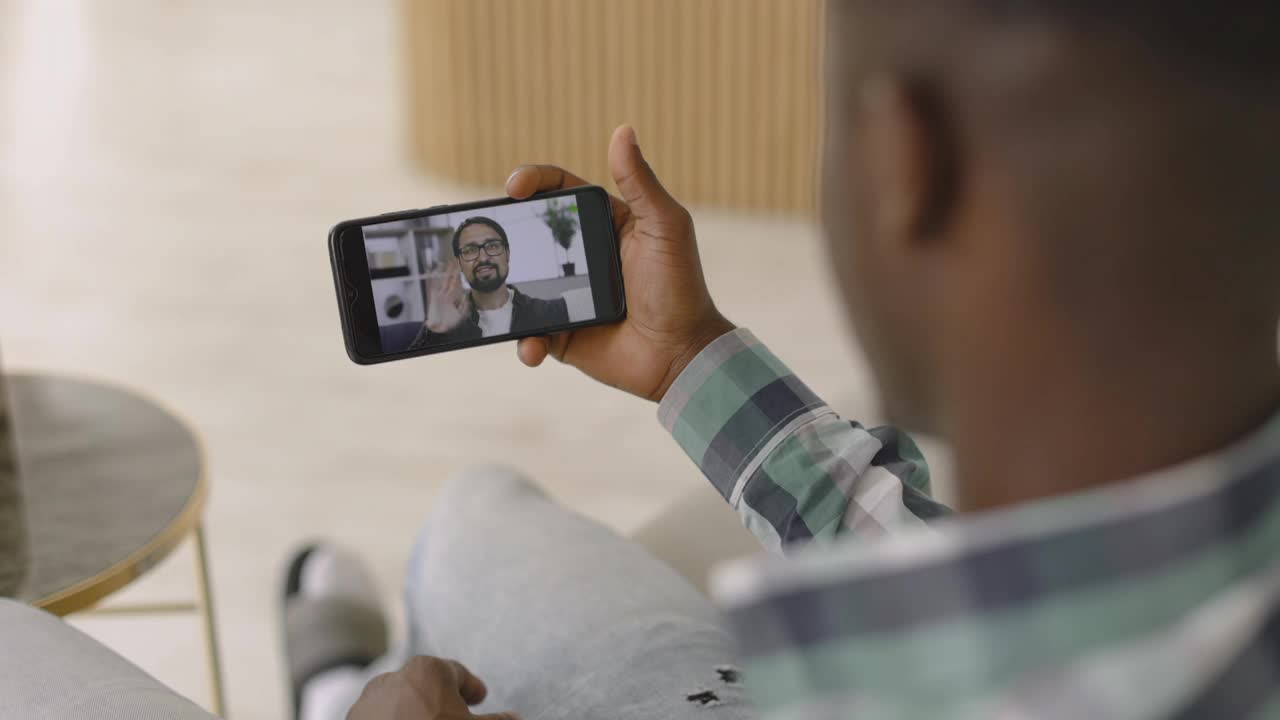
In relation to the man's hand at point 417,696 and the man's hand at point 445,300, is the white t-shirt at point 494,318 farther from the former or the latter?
the man's hand at point 417,696

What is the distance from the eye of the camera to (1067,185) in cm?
42

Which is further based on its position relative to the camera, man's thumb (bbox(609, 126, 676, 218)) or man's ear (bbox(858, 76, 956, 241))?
man's thumb (bbox(609, 126, 676, 218))

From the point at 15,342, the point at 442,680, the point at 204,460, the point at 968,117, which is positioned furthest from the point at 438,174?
the point at 968,117

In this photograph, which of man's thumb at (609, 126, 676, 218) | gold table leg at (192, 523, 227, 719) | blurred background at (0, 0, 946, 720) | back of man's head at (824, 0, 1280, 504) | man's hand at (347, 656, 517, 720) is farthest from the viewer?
blurred background at (0, 0, 946, 720)

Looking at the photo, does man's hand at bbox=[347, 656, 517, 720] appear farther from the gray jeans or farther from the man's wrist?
the man's wrist

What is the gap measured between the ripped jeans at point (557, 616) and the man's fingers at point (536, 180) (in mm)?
297

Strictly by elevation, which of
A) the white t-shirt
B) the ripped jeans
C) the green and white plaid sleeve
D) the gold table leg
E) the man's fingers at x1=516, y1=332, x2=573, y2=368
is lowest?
the gold table leg

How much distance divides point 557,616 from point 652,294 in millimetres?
257

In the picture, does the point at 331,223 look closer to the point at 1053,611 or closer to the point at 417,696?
the point at 417,696

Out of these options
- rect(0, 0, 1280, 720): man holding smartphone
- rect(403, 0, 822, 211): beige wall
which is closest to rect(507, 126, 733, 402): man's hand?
rect(0, 0, 1280, 720): man holding smartphone

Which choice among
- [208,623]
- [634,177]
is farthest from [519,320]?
[208,623]

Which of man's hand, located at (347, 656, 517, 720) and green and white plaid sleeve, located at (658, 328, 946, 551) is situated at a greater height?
green and white plaid sleeve, located at (658, 328, 946, 551)

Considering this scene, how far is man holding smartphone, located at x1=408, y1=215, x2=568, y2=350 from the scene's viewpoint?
1003mm

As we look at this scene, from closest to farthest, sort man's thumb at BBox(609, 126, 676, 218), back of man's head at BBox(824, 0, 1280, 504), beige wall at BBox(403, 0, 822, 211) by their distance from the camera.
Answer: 1. back of man's head at BBox(824, 0, 1280, 504)
2. man's thumb at BBox(609, 126, 676, 218)
3. beige wall at BBox(403, 0, 822, 211)
